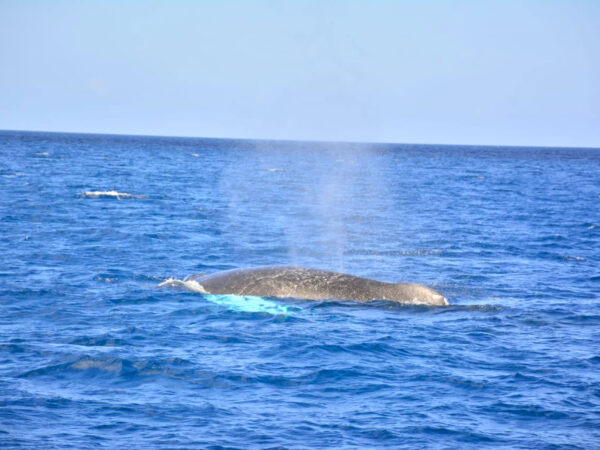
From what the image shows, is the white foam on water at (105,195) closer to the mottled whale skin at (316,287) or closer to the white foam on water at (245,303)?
the white foam on water at (245,303)

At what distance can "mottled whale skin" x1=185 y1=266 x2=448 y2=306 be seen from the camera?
18875mm

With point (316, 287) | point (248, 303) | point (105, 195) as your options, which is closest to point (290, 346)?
point (248, 303)

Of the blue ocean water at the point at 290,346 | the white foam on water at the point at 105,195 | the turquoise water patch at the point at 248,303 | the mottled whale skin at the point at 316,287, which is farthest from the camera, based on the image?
the white foam on water at the point at 105,195

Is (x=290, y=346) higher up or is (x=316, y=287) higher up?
(x=316, y=287)

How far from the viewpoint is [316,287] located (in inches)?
753

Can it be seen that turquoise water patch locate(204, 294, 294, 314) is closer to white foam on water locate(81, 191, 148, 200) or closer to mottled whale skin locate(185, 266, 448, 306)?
mottled whale skin locate(185, 266, 448, 306)

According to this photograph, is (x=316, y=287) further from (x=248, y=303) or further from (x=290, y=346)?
(x=290, y=346)

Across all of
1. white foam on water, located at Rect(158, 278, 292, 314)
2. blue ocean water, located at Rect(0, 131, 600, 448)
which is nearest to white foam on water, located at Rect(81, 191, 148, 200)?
blue ocean water, located at Rect(0, 131, 600, 448)

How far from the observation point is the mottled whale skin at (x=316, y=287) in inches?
743

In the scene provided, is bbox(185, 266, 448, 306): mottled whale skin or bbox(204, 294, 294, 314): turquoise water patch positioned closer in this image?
bbox(204, 294, 294, 314): turquoise water patch

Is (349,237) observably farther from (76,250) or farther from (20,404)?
(20,404)

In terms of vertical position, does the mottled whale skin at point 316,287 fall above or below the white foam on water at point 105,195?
below

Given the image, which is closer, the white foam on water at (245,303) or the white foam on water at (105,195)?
the white foam on water at (245,303)

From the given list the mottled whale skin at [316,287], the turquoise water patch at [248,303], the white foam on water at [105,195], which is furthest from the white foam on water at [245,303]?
the white foam on water at [105,195]
